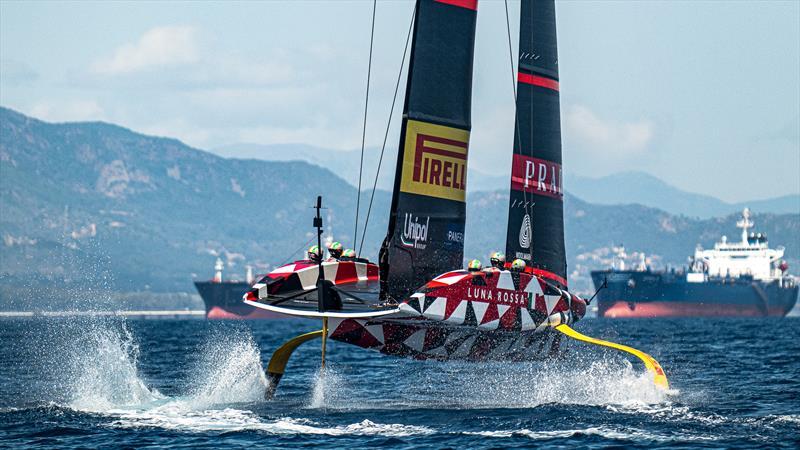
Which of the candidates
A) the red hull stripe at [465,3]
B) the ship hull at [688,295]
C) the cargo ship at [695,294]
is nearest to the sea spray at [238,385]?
the red hull stripe at [465,3]

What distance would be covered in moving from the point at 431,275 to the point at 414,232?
0.90 m

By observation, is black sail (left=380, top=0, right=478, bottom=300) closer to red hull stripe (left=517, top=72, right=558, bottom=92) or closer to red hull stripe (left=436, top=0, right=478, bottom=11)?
red hull stripe (left=436, top=0, right=478, bottom=11)

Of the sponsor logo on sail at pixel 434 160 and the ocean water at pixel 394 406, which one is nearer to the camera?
the ocean water at pixel 394 406

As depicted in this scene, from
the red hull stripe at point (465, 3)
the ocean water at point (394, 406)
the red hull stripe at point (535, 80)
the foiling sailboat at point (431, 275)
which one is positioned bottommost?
the ocean water at point (394, 406)

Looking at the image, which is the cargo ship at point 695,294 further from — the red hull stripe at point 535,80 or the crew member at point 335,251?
the crew member at point 335,251

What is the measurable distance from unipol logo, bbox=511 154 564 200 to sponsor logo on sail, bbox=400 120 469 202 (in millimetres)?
3908

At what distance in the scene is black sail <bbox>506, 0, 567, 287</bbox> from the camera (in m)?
27.3

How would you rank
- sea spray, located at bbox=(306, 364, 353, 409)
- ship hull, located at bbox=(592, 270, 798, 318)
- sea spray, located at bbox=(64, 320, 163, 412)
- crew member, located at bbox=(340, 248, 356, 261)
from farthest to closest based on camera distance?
ship hull, located at bbox=(592, 270, 798, 318) < crew member, located at bbox=(340, 248, 356, 261) < sea spray, located at bbox=(306, 364, 353, 409) < sea spray, located at bbox=(64, 320, 163, 412)

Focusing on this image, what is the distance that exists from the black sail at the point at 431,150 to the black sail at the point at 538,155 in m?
3.89

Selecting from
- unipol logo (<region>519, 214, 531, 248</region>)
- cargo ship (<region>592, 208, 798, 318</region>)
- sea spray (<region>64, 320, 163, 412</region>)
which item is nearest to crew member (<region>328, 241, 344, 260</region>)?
sea spray (<region>64, 320, 163, 412</region>)

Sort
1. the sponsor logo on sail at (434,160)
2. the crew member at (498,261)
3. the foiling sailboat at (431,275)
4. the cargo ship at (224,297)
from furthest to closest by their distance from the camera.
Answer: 1. the cargo ship at (224,297)
2. the crew member at (498,261)
3. the sponsor logo on sail at (434,160)
4. the foiling sailboat at (431,275)

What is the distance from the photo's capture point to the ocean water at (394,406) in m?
19.6

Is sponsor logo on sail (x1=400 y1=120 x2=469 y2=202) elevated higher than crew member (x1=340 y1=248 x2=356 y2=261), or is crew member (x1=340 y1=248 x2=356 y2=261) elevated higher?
sponsor logo on sail (x1=400 y1=120 x2=469 y2=202)

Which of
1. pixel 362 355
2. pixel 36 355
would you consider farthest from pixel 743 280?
pixel 36 355
